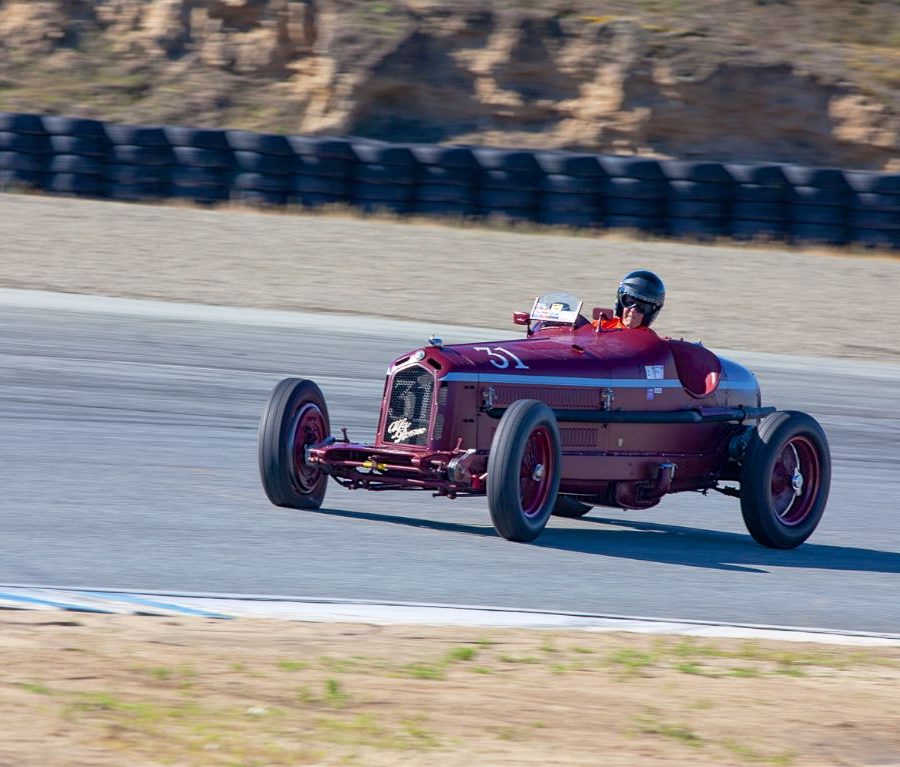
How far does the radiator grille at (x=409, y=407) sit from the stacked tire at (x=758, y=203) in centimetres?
1415

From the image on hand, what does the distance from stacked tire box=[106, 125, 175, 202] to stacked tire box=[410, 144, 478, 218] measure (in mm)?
3319

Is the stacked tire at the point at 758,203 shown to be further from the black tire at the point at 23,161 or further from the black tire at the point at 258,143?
the black tire at the point at 23,161

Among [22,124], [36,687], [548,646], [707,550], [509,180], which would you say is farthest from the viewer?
[509,180]

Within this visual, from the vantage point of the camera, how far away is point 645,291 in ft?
30.3

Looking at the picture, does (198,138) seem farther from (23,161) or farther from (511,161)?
(511,161)

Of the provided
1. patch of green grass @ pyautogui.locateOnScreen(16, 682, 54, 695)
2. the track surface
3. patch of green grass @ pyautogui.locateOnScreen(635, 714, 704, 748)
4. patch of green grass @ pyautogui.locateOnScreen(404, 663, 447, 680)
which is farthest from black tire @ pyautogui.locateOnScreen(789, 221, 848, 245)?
patch of green grass @ pyautogui.locateOnScreen(16, 682, 54, 695)

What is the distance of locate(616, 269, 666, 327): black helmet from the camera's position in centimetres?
923

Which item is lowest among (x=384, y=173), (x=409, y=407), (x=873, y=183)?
(x=409, y=407)

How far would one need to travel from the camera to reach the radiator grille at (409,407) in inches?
336

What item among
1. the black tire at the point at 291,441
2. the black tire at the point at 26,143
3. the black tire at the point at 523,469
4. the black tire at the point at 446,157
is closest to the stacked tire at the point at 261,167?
the black tire at the point at 446,157

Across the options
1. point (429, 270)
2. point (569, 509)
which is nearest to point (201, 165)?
point (429, 270)

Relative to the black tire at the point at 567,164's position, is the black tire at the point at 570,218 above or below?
below

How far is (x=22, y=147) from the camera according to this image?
2200 cm

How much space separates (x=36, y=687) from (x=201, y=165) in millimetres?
17246
